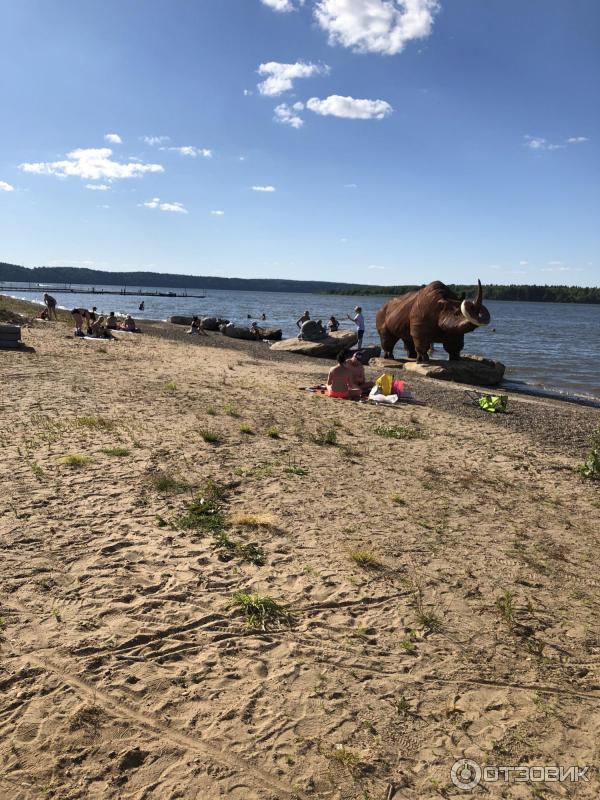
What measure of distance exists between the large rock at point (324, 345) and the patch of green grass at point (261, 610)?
787 inches

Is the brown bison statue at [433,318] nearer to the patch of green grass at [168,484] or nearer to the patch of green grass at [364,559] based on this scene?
the patch of green grass at [168,484]

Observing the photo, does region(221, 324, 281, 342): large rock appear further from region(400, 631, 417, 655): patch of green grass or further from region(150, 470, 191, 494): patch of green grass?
region(400, 631, 417, 655): patch of green grass

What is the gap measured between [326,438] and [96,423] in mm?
4041

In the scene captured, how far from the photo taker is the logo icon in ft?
10.1

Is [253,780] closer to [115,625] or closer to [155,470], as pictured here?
[115,625]

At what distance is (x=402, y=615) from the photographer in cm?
462

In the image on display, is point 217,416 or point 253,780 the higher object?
point 217,416

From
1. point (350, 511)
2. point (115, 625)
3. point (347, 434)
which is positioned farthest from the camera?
point (347, 434)

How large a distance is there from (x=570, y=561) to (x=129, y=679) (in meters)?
4.61

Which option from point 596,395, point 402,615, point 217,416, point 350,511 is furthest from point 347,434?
point 596,395

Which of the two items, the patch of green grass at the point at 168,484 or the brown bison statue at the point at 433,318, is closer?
the patch of green grass at the point at 168,484

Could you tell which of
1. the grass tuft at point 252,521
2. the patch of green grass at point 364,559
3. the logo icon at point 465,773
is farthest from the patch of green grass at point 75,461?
the logo icon at point 465,773

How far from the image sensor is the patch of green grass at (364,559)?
17.7ft

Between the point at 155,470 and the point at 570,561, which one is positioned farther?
the point at 155,470
